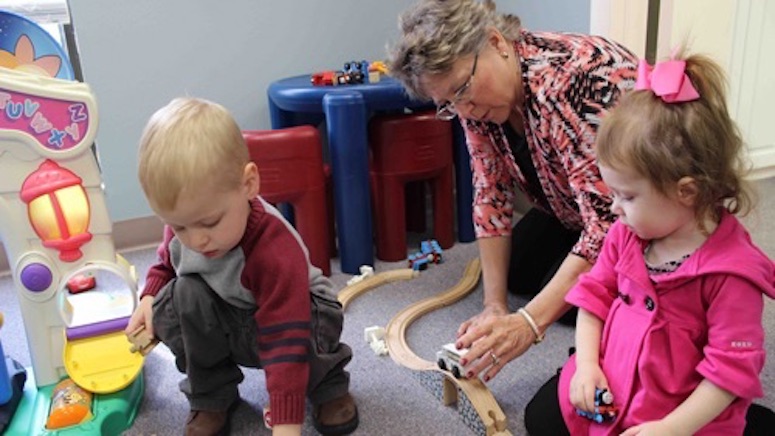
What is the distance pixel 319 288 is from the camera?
3.52 feet

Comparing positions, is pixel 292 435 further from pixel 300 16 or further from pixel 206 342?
pixel 300 16

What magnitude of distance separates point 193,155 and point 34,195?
41 centimetres

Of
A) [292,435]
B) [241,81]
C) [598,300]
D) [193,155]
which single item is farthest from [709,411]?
[241,81]

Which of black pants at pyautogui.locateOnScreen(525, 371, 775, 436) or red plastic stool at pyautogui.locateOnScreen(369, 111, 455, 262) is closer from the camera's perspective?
black pants at pyautogui.locateOnScreen(525, 371, 775, 436)

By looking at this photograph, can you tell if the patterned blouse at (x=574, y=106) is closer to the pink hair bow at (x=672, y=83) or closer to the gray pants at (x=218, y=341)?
the pink hair bow at (x=672, y=83)

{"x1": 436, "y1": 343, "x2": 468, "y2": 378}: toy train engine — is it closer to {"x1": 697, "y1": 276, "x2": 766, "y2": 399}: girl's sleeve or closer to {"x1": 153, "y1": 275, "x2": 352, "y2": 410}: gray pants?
{"x1": 153, "y1": 275, "x2": 352, "y2": 410}: gray pants

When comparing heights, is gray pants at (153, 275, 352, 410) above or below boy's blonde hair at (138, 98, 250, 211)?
below

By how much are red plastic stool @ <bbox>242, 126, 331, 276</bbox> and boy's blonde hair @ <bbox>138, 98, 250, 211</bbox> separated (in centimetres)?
68

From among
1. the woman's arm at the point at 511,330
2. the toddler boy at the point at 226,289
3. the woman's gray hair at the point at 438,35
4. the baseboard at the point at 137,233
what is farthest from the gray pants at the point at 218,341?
the baseboard at the point at 137,233

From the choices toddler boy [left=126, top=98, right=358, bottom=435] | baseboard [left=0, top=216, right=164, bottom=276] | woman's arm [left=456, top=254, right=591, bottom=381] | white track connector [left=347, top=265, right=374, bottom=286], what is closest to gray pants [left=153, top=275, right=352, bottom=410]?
toddler boy [left=126, top=98, right=358, bottom=435]

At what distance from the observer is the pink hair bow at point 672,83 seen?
28.7 inches

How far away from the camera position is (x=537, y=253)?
1549 mm

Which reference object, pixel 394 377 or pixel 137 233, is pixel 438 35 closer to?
pixel 394 377

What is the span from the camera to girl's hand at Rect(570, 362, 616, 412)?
33.9 inches
